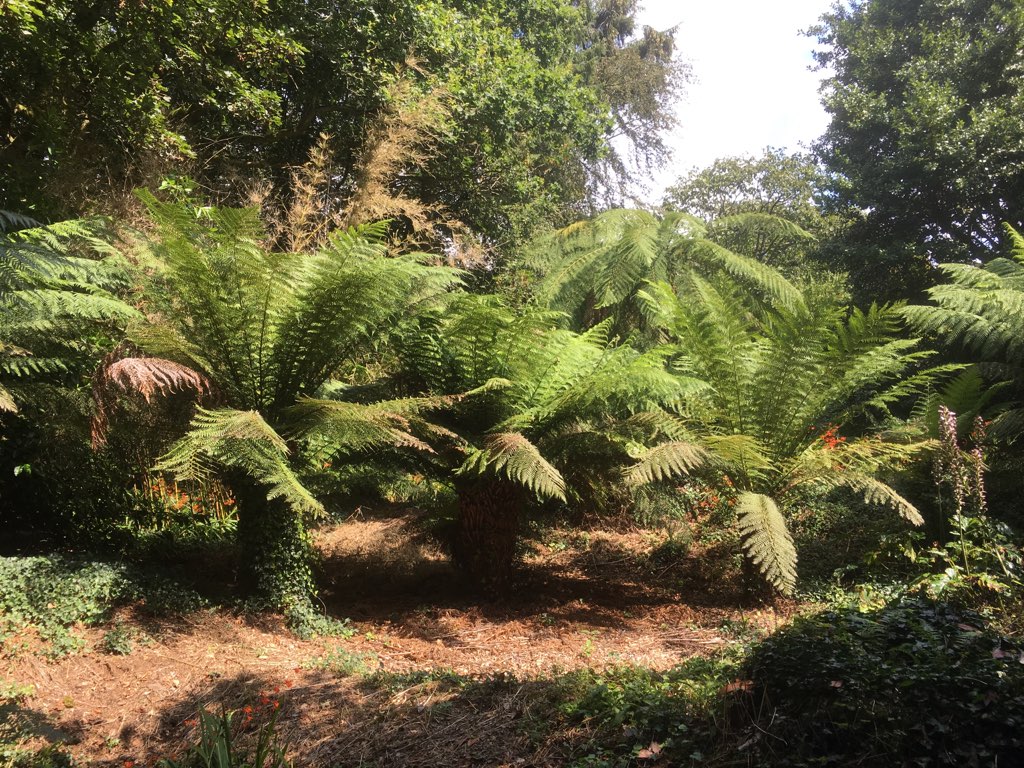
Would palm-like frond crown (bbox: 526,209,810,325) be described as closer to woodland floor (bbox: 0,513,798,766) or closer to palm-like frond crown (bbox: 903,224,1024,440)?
palm-like frond crown (bbox: 903,224,1024,440)

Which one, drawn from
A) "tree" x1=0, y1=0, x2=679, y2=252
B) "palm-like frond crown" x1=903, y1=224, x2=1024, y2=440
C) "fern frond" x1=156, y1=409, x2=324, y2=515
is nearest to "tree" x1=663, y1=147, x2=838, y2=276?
"tree" x1=0, y1=0, x2=679, y2=252

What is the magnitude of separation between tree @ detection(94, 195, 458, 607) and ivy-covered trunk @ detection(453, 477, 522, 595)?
70cm

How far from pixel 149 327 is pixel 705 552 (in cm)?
418

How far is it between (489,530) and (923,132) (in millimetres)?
8957

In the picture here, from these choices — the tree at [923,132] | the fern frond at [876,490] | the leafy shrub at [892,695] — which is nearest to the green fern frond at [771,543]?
the fern frond at [876,490]

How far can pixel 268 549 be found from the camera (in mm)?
3891

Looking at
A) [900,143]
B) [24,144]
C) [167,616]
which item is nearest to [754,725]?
[167,616]

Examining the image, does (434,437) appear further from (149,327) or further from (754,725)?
(754,725)

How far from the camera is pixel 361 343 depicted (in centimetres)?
420

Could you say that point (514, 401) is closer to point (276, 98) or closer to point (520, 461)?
point (520, 461)

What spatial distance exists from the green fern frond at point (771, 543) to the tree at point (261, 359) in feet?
5.78

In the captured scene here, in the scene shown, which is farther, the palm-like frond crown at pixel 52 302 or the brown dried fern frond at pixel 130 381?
the palm-like frond crown at pixel 52 302

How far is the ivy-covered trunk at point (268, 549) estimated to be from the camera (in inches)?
152

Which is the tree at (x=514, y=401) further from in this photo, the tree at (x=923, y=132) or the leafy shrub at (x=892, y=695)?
the tree at (x=923, y=132)
